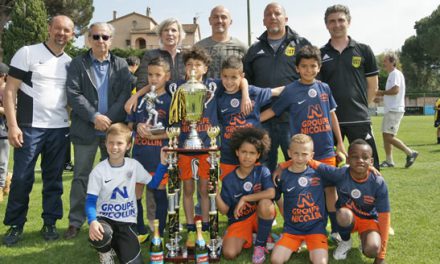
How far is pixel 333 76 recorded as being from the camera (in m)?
4.61

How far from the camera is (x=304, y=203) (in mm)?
3867

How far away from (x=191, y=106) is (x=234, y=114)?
0.59 m

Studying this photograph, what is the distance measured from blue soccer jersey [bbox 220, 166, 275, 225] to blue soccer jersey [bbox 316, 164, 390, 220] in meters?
0.51

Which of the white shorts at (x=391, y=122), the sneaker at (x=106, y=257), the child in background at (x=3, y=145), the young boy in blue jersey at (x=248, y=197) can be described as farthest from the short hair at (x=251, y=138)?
the white shorts at (x=391, y=122)

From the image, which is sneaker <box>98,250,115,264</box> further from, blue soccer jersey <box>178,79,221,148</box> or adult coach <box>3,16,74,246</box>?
blue soccer jersey <box>178,79,221,148</box>

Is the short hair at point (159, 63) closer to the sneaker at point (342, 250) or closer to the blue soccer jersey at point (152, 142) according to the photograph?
the blue soccer jersey at point (152, 142)

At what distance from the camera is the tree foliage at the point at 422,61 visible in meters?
54.0

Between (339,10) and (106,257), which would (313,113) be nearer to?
(339,10)

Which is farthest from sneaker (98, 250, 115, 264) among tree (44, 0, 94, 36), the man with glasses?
tree (44, 0, 94, 36)

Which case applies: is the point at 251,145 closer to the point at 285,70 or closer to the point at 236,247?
the point at 236,247

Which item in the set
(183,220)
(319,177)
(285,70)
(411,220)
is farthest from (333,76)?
(183,220)

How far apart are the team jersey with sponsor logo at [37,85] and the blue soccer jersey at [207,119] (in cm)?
145

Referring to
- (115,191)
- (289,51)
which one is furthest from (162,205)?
(289,51)

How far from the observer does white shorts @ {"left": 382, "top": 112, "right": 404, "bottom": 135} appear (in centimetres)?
918
